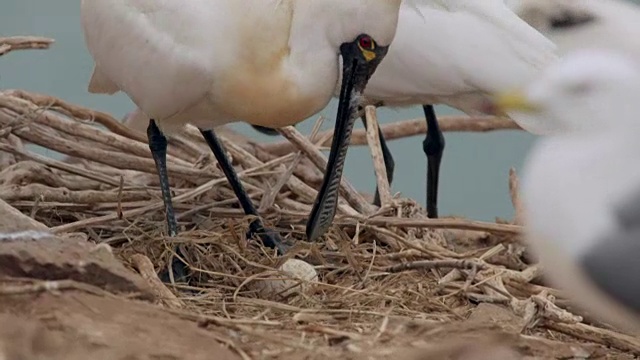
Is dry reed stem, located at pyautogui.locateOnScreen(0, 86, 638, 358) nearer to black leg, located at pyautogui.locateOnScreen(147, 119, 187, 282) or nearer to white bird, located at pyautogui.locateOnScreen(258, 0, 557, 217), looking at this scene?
black leg, located at pyautogui.locateOnScreen(147, 119, 187, 282)

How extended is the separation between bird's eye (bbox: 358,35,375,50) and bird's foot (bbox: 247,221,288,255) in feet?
1.93

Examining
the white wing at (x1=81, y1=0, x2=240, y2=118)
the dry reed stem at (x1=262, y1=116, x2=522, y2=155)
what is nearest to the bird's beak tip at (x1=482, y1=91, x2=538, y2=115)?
the white wing at (x1=81, y1=0, x2=240, y2=118)

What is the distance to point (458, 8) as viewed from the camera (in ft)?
10.6

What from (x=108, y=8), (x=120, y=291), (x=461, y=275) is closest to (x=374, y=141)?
(x=461, y=275)

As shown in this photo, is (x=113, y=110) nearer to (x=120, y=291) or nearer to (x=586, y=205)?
(x=120, y=291)

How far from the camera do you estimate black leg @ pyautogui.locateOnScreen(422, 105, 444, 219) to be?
3.62 metres

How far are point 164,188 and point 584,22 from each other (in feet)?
3.76

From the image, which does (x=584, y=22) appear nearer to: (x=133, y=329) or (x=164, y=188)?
(x=164, y=188)

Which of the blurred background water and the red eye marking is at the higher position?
the red eye marking

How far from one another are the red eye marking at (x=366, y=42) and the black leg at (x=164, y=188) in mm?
583

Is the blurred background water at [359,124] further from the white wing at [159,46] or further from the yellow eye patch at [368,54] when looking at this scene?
the yellow eye patch at [368,54]

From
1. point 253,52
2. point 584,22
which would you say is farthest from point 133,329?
point 584,22

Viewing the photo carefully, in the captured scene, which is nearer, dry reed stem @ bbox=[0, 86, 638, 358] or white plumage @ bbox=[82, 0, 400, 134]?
dry reed stem @ bbox=[0, 86, 638, 358]

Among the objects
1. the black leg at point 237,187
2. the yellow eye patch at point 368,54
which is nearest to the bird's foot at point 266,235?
the black leg at point 237,187
